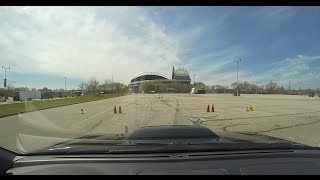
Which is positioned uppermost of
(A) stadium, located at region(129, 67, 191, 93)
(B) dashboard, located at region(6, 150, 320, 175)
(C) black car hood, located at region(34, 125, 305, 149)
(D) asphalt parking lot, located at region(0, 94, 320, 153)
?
(A) stadium, located at region(129, 67, 191, 93)

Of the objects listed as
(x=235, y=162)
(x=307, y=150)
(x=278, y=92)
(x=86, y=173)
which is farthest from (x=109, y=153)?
(x=278, y=92)

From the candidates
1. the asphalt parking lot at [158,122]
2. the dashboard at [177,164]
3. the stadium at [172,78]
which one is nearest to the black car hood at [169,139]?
the dashboard at [177,164]

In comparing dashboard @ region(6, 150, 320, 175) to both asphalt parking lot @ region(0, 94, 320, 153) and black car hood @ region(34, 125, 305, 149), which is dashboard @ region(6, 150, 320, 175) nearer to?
black car hood @ region(34, 125, 305, 149)

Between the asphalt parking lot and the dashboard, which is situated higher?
the dashboard

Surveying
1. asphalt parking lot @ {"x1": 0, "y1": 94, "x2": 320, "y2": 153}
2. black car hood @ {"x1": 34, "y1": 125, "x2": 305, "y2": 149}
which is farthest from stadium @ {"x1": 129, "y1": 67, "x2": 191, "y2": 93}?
black car hood @ {"x1": 34, "y1": 125, "x2": 305, "y2": 149}

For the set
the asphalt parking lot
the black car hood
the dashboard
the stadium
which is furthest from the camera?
the asphalt parking lot

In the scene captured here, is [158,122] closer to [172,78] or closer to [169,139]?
[172,78]

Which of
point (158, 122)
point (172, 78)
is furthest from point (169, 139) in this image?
point (158, 122)

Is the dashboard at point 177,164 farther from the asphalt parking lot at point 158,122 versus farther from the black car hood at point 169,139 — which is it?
the asphalt parking lot at point 158,122

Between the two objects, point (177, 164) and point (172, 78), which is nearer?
point (177, 164)

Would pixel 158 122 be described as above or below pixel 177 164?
below

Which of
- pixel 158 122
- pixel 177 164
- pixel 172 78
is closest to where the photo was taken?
pixel 177 164

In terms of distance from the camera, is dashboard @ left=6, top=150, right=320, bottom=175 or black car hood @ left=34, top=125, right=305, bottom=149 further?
black car hood @ left=34, top=125, right=305, bottom=149

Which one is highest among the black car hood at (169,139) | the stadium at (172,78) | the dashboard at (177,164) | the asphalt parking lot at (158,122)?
the stadium at (172,78)
